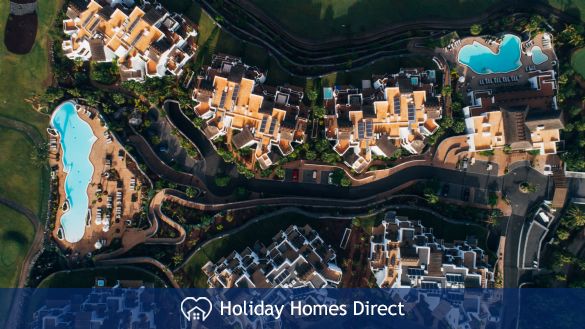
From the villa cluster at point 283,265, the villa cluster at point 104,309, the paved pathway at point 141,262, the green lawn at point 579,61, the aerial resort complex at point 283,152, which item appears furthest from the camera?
the green lawn at point 579,61

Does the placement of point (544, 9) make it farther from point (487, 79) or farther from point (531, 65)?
point (487, 79)

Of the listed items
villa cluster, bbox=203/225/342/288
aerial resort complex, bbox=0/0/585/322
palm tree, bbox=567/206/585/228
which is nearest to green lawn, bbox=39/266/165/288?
aerial resort complex, bbox=0/0/585/322

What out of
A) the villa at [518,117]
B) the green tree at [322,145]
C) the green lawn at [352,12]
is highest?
the green lawn at [352,12]

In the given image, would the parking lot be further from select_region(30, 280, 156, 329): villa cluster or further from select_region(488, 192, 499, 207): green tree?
select_region(30, 280, 156, 329): villa cluster

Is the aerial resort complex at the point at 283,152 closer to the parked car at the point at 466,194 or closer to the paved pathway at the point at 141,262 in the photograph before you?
the paved pathway at the point at 141,262

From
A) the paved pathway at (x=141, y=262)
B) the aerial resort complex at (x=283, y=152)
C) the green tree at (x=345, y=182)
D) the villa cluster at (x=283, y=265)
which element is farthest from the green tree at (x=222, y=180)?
the green tree at (x=345, y=182)

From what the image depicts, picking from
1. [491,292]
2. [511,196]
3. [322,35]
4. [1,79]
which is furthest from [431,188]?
[1,79]

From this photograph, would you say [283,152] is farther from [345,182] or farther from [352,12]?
[352,12]

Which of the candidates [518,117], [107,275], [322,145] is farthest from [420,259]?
[107,275]
